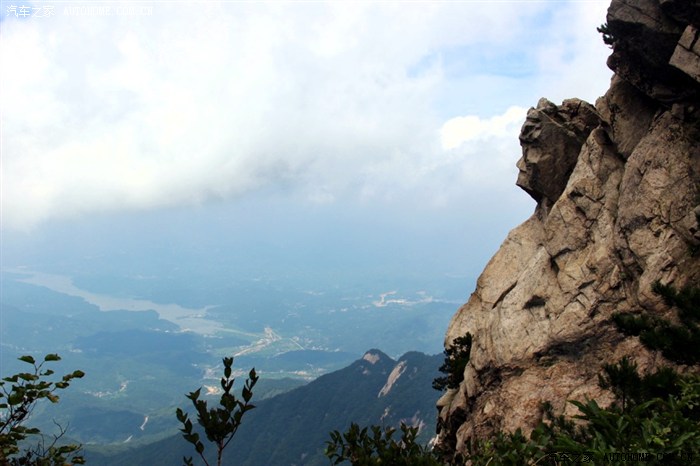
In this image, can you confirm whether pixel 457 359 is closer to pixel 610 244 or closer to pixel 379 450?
pixel 610 244

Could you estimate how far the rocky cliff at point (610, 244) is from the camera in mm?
21297

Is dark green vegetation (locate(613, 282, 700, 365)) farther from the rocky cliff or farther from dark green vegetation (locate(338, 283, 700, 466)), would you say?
the rocky cliff

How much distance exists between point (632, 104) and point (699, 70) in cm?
657

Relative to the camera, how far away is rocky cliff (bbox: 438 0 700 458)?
69.9 ft

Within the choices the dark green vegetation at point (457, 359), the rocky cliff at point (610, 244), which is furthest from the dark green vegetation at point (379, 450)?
the dark green vegetation at point (457, 359)

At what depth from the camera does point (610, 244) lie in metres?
24.0

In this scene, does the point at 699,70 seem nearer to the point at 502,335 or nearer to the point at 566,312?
the point at 566,312

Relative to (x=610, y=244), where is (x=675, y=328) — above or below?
below

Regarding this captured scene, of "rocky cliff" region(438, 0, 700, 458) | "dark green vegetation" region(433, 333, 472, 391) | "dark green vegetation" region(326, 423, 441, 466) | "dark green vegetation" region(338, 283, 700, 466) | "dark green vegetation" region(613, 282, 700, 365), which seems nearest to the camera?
"dark green vegetation" region(338, 283, 700, 466)

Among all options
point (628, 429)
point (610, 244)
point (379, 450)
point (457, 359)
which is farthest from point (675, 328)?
point (457, 359)

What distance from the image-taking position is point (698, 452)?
859 cm

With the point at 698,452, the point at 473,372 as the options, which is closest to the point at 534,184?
the point at 473,372

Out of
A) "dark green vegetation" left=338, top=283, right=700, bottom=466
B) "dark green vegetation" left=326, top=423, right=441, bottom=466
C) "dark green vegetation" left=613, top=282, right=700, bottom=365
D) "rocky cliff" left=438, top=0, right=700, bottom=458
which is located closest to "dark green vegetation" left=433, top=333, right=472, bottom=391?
"rocky cliff" left=438, top=0, right=700, bottom=458

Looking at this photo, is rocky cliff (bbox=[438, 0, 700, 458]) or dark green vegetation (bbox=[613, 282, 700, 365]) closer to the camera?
dark green vegetation (bbox=[613, 282, 700, 365])
